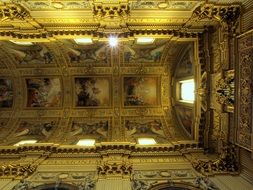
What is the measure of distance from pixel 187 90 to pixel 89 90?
6.15 meters

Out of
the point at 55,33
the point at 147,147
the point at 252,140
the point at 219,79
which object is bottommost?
the point at 147,147

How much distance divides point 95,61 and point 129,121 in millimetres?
4271

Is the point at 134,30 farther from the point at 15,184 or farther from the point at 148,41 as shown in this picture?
the point at 15,184

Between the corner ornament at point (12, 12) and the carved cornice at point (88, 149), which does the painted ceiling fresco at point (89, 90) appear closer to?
the carved cornice at point (88, 149)

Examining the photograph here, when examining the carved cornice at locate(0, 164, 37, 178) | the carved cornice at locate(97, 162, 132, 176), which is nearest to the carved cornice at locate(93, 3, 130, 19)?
the carved cornice at locate(97, 162, 132, 176)

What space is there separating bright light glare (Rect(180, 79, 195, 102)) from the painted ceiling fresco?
2.24ft

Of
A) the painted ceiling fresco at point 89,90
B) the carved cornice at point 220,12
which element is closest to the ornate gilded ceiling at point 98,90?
the painted ceiling fresco at point 89,90

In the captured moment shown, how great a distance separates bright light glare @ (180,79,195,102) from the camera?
15.6 metres

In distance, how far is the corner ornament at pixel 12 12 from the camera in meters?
9.90

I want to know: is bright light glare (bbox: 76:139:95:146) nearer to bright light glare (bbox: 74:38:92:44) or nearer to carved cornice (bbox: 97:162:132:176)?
carved cornice (bbox: 97:162:132:176)

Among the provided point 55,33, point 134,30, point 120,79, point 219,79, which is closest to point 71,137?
point 120,79

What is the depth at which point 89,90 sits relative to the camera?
59.0 ft

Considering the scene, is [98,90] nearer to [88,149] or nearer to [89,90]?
[89,90]

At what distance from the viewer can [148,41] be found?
50.1ft
